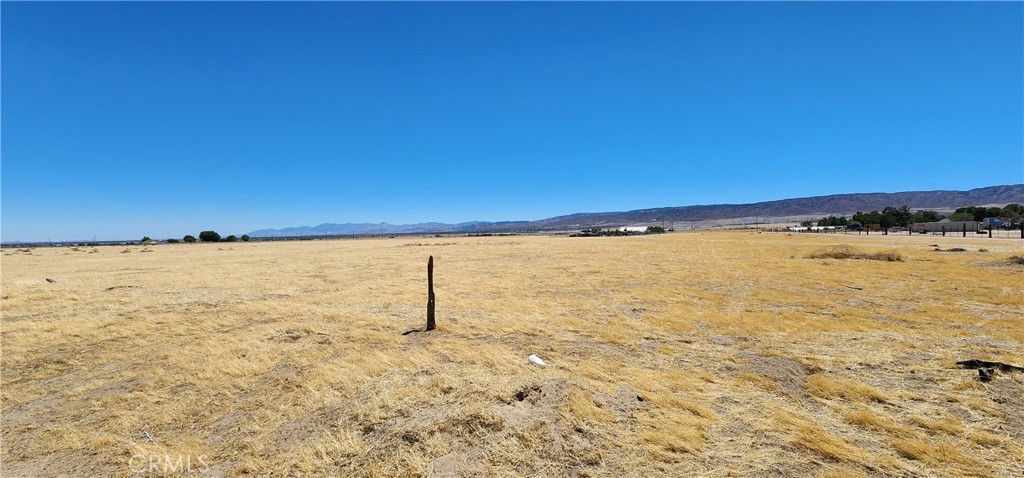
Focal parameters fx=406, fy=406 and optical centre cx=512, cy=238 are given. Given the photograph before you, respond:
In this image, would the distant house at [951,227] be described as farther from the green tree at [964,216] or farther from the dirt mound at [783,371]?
the dirt mound at [783,371]

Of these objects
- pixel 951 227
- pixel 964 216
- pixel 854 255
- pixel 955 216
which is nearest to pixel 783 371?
pixel 854 255

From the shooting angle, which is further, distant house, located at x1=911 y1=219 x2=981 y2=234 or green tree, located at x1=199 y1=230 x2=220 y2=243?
green tree, located at x1=199 y1=230 x2=220 y2=243

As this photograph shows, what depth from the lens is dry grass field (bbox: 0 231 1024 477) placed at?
4867mm

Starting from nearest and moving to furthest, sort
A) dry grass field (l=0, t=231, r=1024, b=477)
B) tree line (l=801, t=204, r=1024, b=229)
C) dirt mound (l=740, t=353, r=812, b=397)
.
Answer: dry grass field (l=0, t=231, r=1024, b=477), dirt mound (l=740, t=353, r=812, b=397), tree line (l=801, t=204, r=1024, b=229)

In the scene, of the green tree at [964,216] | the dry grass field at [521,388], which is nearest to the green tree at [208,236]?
the dry grass field at [521,388]

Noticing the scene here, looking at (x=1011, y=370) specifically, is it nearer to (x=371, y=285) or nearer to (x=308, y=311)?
(x=308, y=311)

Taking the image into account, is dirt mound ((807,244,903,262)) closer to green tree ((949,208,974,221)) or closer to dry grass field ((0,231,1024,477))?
dry grass field ((0,231,1024,477))

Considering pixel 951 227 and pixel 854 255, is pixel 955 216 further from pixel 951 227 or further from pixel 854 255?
pixel 854 255

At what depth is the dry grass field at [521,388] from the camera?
4867mm

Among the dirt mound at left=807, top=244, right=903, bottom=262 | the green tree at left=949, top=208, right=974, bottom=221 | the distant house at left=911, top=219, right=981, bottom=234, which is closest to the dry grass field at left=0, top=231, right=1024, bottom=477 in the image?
the dirt mound at left=807, top=244, right=903, bottom=262

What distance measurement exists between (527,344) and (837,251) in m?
29.2

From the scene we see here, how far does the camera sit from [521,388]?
6.51 metres

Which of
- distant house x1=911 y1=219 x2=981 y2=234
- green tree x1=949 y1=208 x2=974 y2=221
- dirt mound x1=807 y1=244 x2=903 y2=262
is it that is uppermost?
green tree x1=949 y1=208 x2=974 y2=221

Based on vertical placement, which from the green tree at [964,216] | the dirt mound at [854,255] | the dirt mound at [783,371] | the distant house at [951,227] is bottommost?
the dirt mound at [783,371]
